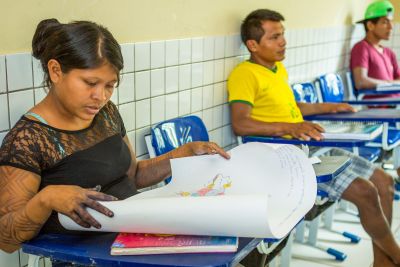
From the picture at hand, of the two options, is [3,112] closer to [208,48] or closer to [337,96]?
[208,48]

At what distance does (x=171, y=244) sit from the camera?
108 cm

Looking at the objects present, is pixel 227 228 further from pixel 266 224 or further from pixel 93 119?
pixel 93 119

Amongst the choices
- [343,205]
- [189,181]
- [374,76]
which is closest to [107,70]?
[189,181]

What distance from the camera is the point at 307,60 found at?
3807 mm

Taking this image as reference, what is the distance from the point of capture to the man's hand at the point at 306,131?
239cm

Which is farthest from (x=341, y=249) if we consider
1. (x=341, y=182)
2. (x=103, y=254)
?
(x=103, y=254)

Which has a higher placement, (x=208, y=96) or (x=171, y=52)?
(x=171, y=52)

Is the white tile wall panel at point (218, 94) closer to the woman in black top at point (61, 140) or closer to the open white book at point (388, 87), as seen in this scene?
the woman in black top at point (61, 140)

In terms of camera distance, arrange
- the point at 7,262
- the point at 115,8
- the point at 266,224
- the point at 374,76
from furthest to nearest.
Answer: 1. the point at 374,76
2. the point at 115,8
3. the point at 7,262
4. the point at 266,224

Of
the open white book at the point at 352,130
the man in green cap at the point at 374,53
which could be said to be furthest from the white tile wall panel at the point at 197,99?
the man in green cap at the point at 374,53

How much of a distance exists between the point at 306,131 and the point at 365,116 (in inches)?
21.0

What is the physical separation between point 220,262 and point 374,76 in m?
3.59

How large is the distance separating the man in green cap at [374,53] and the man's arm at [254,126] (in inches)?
67.7

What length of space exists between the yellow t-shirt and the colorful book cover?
65.7 inches
